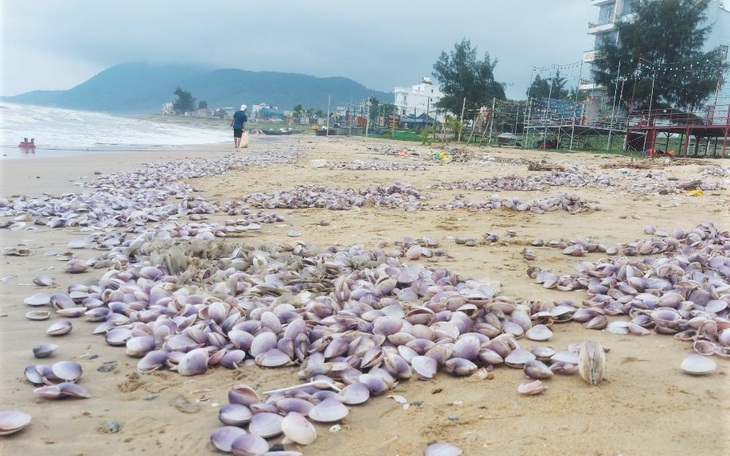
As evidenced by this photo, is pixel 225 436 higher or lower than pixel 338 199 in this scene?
lower

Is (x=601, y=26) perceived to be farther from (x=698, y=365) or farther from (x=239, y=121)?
(x=698, y=365)

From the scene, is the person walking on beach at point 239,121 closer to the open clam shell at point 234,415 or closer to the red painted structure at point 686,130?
the open clam shell at point 234,415

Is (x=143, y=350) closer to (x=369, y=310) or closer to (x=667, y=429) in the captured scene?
(x=369, y=310)

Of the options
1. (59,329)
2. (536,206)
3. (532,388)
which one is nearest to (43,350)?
(59,329)

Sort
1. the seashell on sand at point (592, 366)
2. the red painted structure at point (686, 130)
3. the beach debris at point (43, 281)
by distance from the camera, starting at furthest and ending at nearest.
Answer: the red painted structure at point (686, 130) → the beach debris at point (43, 281) → the seashell on sand at point (592, 366)

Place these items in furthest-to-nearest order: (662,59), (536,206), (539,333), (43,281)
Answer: (662,59) → (536,206) → (43,281) → (539,333)

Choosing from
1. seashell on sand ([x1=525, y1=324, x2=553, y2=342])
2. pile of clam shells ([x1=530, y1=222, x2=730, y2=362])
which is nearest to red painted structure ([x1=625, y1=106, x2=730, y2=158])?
pile of clam shells ([x1=530, y1=222, x2=730, y2=362])

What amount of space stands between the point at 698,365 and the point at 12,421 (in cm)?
256

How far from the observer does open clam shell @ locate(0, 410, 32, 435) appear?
1622 millimetres

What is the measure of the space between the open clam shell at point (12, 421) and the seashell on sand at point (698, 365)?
2486mm

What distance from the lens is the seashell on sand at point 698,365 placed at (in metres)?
2.02

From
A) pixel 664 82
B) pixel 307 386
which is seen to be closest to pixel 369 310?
pixel 307 386

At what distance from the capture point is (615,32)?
47.9m

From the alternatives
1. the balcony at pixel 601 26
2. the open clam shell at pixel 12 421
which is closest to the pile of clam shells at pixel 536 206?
the open clam shell at pixel 12 421
